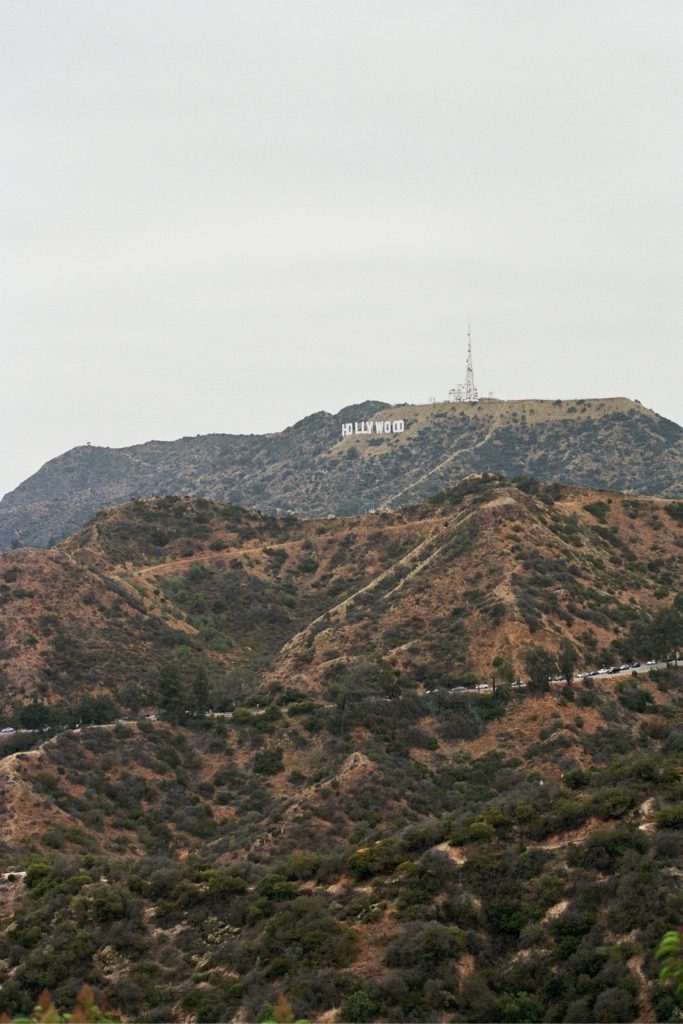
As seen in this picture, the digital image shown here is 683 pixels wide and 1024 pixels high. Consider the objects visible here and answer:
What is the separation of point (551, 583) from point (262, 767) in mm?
27085

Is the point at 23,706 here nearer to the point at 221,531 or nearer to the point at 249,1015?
the point at 249,1015

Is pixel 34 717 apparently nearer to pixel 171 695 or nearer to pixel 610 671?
pixel 171 695

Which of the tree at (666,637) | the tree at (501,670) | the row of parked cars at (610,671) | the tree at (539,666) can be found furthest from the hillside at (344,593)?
the tree at (666,637)

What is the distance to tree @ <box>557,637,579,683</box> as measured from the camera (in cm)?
6100

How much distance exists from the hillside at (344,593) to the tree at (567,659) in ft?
3.88

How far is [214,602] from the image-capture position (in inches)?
3821

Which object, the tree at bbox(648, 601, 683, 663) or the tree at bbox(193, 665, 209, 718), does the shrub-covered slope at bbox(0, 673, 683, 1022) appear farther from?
the tree at bbox(193, 665, 209, 718)

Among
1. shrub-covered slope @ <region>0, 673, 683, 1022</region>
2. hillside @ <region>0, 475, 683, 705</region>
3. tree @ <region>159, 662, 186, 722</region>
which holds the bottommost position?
shrub-covered slope @ <region>0, 673, 683, 1022</region>

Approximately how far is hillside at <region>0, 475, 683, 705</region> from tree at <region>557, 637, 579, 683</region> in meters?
1.18

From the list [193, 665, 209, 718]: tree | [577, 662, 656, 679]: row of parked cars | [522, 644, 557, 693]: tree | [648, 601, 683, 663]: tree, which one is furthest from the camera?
[193, 665, 209, 718]: tree

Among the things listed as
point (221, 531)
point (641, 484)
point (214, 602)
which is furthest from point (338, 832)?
point (641, 484)

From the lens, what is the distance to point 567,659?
61688mm

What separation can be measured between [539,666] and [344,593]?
38943 mm

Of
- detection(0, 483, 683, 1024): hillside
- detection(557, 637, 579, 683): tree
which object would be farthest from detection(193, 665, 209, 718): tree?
detection(557, 637, 579, 683): tree
